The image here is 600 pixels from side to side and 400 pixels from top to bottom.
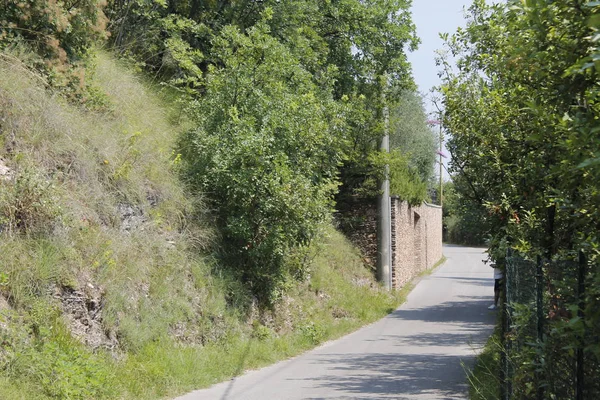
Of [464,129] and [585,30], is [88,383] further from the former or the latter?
[585,30]

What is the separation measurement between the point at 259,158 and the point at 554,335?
11.1 m

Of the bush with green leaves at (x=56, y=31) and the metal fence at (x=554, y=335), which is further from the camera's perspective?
A: the bush with green leaves at (x=56, y=31)

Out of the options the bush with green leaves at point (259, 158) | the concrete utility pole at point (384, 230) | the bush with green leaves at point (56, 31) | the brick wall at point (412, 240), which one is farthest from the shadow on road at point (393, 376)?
the brick wall at point (412, 240)

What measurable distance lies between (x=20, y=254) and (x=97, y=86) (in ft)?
20.8

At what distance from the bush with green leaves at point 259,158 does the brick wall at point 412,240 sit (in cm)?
1005

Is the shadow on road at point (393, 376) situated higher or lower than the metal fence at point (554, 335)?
lower

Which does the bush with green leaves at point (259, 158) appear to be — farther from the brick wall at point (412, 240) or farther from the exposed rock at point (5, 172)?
the brick wall at point (412, 240)

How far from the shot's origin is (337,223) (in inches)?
1068

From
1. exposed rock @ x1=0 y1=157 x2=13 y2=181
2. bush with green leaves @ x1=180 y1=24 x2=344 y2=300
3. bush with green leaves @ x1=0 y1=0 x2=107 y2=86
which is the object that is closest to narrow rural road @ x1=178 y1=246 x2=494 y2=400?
bush with green leaves @ x1=180 y1=24 x2=344 y2=300

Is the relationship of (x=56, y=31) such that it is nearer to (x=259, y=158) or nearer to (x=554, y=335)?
(x=259, y=158)

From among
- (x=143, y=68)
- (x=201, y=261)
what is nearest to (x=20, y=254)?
(x=201, y=261)

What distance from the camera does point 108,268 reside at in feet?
37.7

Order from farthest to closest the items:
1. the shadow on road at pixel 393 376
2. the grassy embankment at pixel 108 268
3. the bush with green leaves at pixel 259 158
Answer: the bush with green leaves at pixel 259 158 → the shadow on road at pixel 393 376 → the grassy embankment at pixel 108 268

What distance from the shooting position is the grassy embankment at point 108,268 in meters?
9.62
